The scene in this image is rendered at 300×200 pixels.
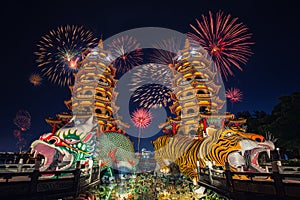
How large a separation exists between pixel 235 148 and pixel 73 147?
988 centimetres

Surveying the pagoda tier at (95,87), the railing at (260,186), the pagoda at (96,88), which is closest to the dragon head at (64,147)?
the railing at (260,186)

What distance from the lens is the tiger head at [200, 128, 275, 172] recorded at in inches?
378

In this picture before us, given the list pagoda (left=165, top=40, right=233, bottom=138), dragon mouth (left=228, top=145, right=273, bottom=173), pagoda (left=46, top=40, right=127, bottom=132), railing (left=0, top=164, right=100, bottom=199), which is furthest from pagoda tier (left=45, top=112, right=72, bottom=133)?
dragon mouth (left=228, top=145, right=273, bottom=173)

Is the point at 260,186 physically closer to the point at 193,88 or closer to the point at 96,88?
the point at 193,88

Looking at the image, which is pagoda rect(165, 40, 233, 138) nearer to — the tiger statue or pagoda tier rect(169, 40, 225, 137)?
pagoda tier rect(169, 40, 225, 137)

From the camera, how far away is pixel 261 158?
22438 mm

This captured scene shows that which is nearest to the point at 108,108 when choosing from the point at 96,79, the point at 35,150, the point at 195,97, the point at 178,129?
the point at 96,79

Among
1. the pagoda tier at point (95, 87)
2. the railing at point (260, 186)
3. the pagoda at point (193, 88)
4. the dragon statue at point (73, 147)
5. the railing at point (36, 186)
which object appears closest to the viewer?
the railing at point (36, 186)

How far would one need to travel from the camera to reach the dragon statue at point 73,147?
10148mm

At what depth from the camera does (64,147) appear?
10758 mm

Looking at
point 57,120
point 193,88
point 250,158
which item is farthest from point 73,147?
point 193,88

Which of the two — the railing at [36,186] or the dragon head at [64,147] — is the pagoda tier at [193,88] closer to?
the dragon head at [64,147]

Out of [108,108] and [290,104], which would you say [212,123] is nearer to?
[290,104]

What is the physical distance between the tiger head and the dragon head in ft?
26.3
